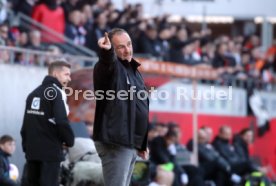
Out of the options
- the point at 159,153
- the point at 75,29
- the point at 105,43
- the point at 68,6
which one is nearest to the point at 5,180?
the point at 105,43

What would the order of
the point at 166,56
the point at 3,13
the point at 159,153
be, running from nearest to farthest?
1. the point at 159,153
2. the point at 3,13
3. the point at 166,56

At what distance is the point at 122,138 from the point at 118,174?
0.35 meters

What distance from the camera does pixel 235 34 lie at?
2964 cm

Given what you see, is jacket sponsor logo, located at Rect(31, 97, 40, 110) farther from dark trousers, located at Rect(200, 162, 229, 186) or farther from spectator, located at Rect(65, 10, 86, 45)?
spectator, located at Rect(65, 10, 86, 45)

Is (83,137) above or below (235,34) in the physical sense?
below

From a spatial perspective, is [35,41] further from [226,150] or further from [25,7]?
[226,150]

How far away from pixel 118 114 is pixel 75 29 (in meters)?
9.90

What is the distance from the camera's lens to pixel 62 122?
10398 millimetres

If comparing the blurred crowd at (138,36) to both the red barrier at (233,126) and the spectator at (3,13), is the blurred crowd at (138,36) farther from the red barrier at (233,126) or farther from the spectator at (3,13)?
the red barrier at (233,126)

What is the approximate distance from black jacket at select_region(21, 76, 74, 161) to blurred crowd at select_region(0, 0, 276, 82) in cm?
391

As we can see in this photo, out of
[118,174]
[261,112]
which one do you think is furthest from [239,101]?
[118,174]

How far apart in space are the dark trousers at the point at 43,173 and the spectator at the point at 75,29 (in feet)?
24.4

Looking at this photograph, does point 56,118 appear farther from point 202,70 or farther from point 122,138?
point 202,70

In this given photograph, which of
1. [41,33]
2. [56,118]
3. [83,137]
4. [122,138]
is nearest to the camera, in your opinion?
[122,138]
